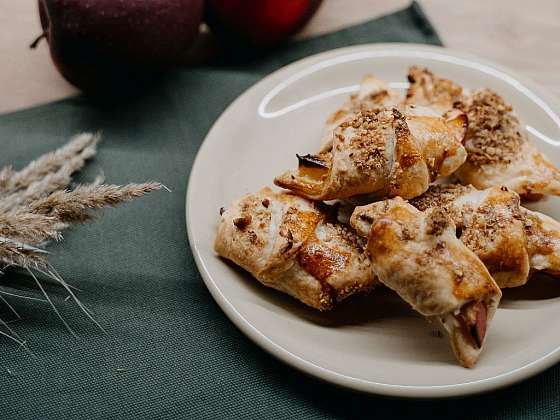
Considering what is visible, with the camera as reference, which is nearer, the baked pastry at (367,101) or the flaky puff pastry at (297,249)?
the flaky puff pastry at (297,249)

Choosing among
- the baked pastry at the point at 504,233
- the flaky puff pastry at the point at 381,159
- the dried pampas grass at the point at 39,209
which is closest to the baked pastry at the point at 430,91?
the flaky puff pastry at the point at 381,159

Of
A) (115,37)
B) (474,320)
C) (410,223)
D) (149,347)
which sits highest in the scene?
(115,37)

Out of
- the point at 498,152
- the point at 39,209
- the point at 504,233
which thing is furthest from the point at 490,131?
the point at 39,209

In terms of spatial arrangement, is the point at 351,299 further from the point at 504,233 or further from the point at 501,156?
the point at 501,156

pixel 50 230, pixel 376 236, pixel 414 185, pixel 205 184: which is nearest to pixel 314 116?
pixel 205 184

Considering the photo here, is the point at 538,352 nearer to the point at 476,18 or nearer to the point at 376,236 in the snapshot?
the point at 376,236

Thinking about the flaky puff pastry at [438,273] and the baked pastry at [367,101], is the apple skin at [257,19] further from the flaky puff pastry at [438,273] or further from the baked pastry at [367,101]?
the flaky puff pastry at [438,273]
